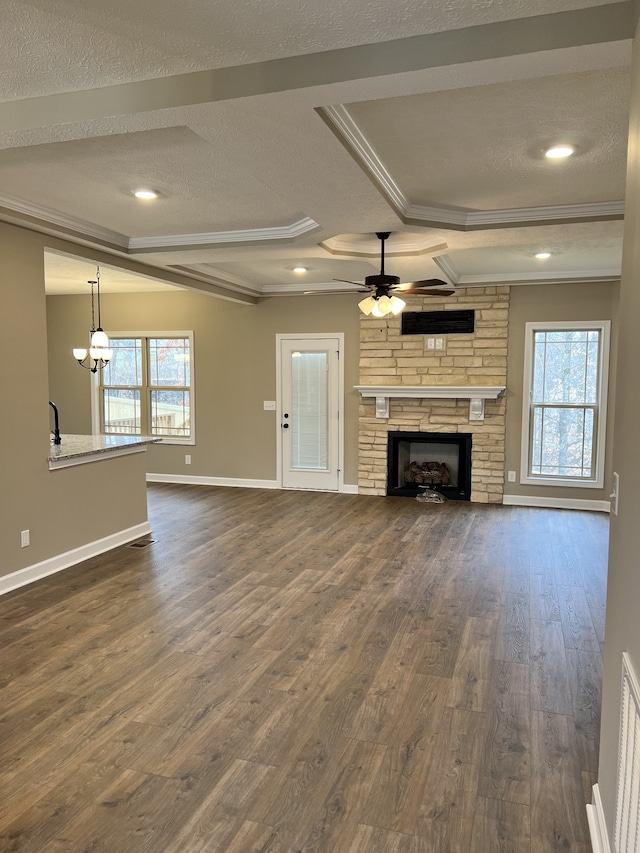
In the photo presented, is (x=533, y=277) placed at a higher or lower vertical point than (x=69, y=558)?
higher

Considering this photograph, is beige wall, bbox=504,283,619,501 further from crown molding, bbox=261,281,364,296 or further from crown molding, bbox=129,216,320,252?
crown molding, bbox=129,216,320,252

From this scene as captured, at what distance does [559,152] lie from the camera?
2939mm

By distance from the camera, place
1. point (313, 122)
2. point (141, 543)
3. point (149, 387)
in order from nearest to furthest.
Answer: point (313, 122) < point (141, 543) < point (149, 387)

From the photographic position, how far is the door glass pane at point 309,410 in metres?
7.66

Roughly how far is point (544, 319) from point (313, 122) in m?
5.13

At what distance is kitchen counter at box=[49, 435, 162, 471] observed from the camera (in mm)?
4543

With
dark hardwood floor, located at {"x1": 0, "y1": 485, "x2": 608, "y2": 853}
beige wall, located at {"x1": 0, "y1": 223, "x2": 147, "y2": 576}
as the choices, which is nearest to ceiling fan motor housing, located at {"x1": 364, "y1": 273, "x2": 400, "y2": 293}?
dark hardwood floor, located at {"x1": 0, "y1": 485, "x2": 608, "y2": 853}

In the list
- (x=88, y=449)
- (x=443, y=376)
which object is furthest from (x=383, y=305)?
(x=443, y=376)

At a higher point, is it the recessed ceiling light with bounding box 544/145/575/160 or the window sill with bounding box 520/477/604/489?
the recessed ceiling light with bounding box 544/145/575/160

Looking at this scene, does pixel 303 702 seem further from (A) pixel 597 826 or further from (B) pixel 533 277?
(B) pixel 533 277

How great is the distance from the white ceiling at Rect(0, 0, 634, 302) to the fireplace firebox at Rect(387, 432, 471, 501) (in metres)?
3.02

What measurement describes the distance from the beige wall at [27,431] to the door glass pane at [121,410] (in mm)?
3704

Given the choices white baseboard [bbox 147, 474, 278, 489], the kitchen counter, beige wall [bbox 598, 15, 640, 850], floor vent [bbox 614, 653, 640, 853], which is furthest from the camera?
white baseboard [bbox 147, 474, 278, 489]

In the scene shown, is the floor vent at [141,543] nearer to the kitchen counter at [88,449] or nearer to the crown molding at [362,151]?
the kitchen counter at [88,449]
